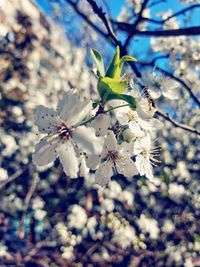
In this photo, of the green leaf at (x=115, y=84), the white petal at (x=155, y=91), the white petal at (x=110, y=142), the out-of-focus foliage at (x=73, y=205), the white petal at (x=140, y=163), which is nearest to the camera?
the green leaf at (x=115, y=84)

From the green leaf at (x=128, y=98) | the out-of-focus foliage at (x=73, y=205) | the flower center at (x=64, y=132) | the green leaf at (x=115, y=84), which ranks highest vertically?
the green leaf at (x=115, y=84)

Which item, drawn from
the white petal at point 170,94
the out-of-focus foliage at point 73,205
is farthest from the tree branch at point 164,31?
the out-of-focus foliage at point 73,205

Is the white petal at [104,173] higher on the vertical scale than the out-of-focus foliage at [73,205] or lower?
higher

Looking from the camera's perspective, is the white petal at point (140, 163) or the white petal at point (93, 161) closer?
the white petal at point (93, 161)

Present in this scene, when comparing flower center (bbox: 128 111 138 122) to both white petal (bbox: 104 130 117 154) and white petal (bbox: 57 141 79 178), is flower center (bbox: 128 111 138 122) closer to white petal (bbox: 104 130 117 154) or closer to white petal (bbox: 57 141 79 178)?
white petal (bbox: 104 130 117 154)

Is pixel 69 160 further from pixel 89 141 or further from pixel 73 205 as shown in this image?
pixel 73 205

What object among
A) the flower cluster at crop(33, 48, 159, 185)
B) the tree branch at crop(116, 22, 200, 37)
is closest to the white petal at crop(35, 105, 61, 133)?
the flower cluster at crop(33, 48, 159, 185)

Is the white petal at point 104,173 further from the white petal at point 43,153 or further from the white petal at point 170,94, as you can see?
the white petal at point 170,94
